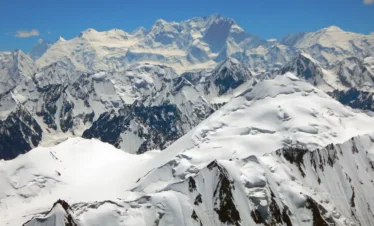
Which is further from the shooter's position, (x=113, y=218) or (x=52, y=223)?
(x=113, y=218)

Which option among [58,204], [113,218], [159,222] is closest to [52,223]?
[58,204]

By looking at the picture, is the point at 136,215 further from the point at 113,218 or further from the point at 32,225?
the point at 32,225

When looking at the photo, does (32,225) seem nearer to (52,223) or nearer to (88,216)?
(52,223)

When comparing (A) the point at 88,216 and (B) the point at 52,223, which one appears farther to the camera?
(A) the point at 88,216

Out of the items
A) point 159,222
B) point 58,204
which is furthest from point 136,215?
point 58,204

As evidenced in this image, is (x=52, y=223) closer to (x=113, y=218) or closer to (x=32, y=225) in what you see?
(x=32, y=225)

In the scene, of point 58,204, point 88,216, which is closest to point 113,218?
point 88,216

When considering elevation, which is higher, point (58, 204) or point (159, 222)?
point (58, 204)
